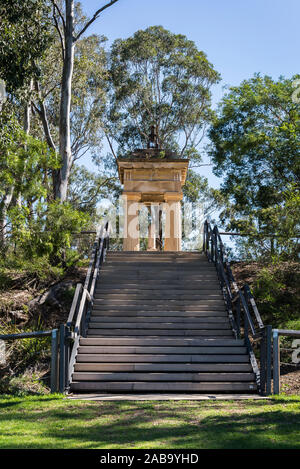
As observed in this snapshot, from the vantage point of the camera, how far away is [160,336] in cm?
1075

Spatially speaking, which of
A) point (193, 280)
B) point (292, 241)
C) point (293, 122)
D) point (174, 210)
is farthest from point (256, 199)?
point (193, 280)

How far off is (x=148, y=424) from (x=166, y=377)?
9.87 feet

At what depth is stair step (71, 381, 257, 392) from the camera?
342 inches

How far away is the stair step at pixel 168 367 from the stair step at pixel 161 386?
1.44 feet

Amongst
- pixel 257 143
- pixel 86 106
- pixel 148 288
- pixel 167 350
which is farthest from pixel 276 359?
pixel 86 106

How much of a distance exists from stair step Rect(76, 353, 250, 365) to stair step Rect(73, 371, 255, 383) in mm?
430

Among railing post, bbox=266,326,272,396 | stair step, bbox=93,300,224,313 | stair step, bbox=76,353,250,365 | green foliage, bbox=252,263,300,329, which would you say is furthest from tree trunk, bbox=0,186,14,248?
railing post, bbox=266,326,272,396

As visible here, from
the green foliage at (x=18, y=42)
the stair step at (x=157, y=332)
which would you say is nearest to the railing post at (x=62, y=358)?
the stair step at (x=157, y=332)

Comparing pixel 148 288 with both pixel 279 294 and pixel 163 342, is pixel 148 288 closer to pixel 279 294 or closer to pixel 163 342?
pixel 163 342

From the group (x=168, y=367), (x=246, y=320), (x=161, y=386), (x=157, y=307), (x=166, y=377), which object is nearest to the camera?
(x=161, y=386)

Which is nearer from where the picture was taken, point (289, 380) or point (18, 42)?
point (289, 380)

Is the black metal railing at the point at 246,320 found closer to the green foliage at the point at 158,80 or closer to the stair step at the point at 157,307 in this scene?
the stair step at the point at 157,307

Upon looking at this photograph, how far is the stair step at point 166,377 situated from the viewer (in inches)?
353

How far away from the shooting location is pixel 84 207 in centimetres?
3419
